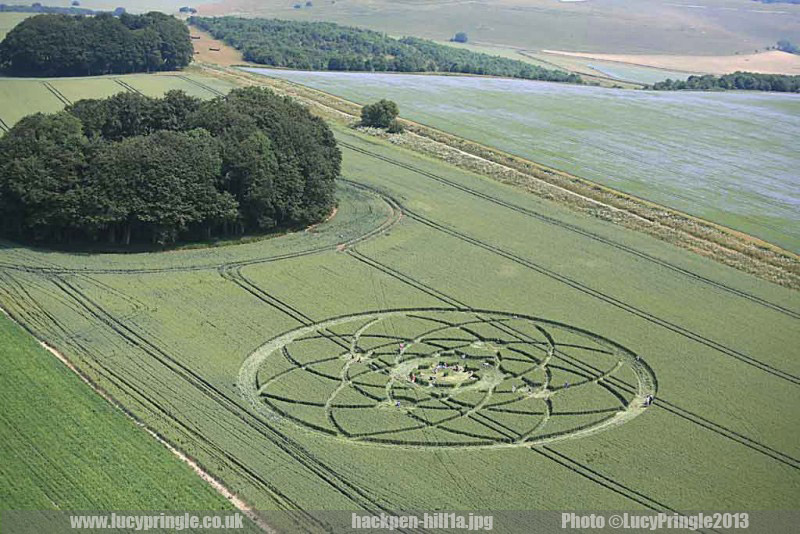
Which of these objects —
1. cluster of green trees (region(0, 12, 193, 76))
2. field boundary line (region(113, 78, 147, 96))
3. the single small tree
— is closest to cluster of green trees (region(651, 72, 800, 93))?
the single small tree

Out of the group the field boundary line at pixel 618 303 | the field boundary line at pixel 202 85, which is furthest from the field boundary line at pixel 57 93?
the field boundary line at pixel 618 303

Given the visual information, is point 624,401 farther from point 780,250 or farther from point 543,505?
point 780,250

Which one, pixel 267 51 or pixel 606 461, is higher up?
pixel 267 51

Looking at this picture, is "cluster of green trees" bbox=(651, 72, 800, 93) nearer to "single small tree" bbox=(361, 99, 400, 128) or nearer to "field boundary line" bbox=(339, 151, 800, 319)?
"single small tree" bbox=(361, 99, 400, 128)

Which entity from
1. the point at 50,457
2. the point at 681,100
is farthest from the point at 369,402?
the point at 681,100

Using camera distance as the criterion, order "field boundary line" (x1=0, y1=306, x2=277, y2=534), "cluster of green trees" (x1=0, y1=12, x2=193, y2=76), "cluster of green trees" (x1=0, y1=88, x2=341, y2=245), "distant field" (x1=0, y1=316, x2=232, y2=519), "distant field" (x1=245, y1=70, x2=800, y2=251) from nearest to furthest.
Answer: "distant field" (x1=0, y1=316, x2=232, y2=519)
"field boundary line" (x1=0, y1=306, x2=277, y2=534)
"cluster of green trees" (x1=0, y1=88, x2=341, y2=245)
"distant field" (x1=245, y1=70, x2=800, y2=251)
"cluster of green trees" (x1=0, y1=12, x2=193, y2=76)

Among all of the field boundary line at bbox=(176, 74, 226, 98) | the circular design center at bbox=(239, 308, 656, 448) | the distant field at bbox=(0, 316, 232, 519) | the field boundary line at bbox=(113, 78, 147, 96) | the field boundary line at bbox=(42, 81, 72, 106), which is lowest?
the distant field at bbox=(0, 316, 232, 519)

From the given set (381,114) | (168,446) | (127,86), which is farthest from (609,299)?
(127,86)

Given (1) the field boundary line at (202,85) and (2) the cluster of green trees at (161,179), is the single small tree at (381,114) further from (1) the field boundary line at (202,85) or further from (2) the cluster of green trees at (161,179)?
(2) the cluster of green trees at (161,179)
